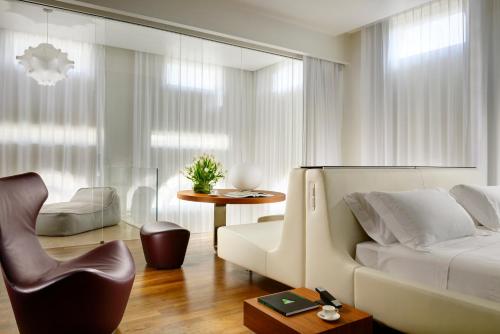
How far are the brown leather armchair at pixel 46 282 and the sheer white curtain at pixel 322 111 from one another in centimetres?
315

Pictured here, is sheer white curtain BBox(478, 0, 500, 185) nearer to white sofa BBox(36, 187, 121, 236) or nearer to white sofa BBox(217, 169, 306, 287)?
white sofa BBox(217, 169, 306, 287)

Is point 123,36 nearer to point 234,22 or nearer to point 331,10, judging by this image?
point 234,22

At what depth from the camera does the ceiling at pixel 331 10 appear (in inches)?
157

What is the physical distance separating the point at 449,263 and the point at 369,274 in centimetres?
37

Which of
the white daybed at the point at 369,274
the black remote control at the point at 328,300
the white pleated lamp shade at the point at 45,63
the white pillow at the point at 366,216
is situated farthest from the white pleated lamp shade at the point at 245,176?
the black remote control at the point at 328,300

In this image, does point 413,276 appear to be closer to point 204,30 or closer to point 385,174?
point 385,174

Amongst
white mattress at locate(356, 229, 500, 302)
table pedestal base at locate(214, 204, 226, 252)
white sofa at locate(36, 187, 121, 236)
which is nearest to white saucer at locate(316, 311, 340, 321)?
white mattress at locate(356, 229, 500, 302)

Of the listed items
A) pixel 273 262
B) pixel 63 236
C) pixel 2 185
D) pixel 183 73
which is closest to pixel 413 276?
pixel 273 262

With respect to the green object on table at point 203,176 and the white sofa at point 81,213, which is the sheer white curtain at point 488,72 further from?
the white sofa at point 81,213

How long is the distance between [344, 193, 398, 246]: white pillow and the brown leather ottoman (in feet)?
5.15

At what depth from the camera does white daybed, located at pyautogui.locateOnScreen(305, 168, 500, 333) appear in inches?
62.2

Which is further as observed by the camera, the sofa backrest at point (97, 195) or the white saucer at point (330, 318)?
the sofa backrest at point (97, 195)

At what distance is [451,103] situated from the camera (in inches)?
147

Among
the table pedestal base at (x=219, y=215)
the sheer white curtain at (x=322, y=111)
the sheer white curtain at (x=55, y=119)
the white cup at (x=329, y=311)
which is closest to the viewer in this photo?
the white cup at (x=329, y=311)
